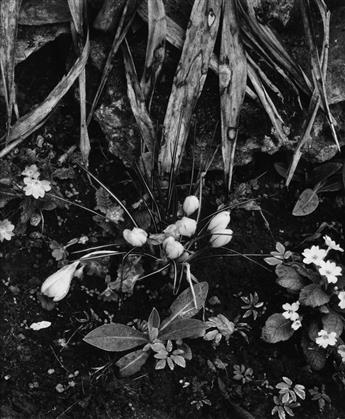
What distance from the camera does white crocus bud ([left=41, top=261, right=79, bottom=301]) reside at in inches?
97.3

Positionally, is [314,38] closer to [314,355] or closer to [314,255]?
[314,255]

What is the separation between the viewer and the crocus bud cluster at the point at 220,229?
2498 mm

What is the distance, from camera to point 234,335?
9.03 feet

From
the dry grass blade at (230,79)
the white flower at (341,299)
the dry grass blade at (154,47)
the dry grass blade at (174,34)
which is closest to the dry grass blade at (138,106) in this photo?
the dry grass blade at (154,47)

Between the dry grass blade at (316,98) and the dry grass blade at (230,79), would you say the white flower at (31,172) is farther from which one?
the dry grass blade at (316,98)

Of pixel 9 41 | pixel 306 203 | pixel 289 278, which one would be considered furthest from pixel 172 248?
pixel 9 41

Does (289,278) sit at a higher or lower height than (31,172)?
lower

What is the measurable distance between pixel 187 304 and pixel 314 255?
58cm

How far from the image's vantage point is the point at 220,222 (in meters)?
2.51

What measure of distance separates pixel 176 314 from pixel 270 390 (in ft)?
1.73

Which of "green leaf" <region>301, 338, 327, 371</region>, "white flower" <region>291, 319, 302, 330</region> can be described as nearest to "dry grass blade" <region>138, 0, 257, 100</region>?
"white flower" <region>291, 319, 302, 330</region>

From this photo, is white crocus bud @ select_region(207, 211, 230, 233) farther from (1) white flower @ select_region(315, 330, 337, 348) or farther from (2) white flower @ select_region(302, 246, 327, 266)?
(1) white flower @ select_region(315, 330, 337, 348)

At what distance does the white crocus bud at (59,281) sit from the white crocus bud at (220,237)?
55cm

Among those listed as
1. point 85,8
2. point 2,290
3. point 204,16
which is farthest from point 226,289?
point 85,8
